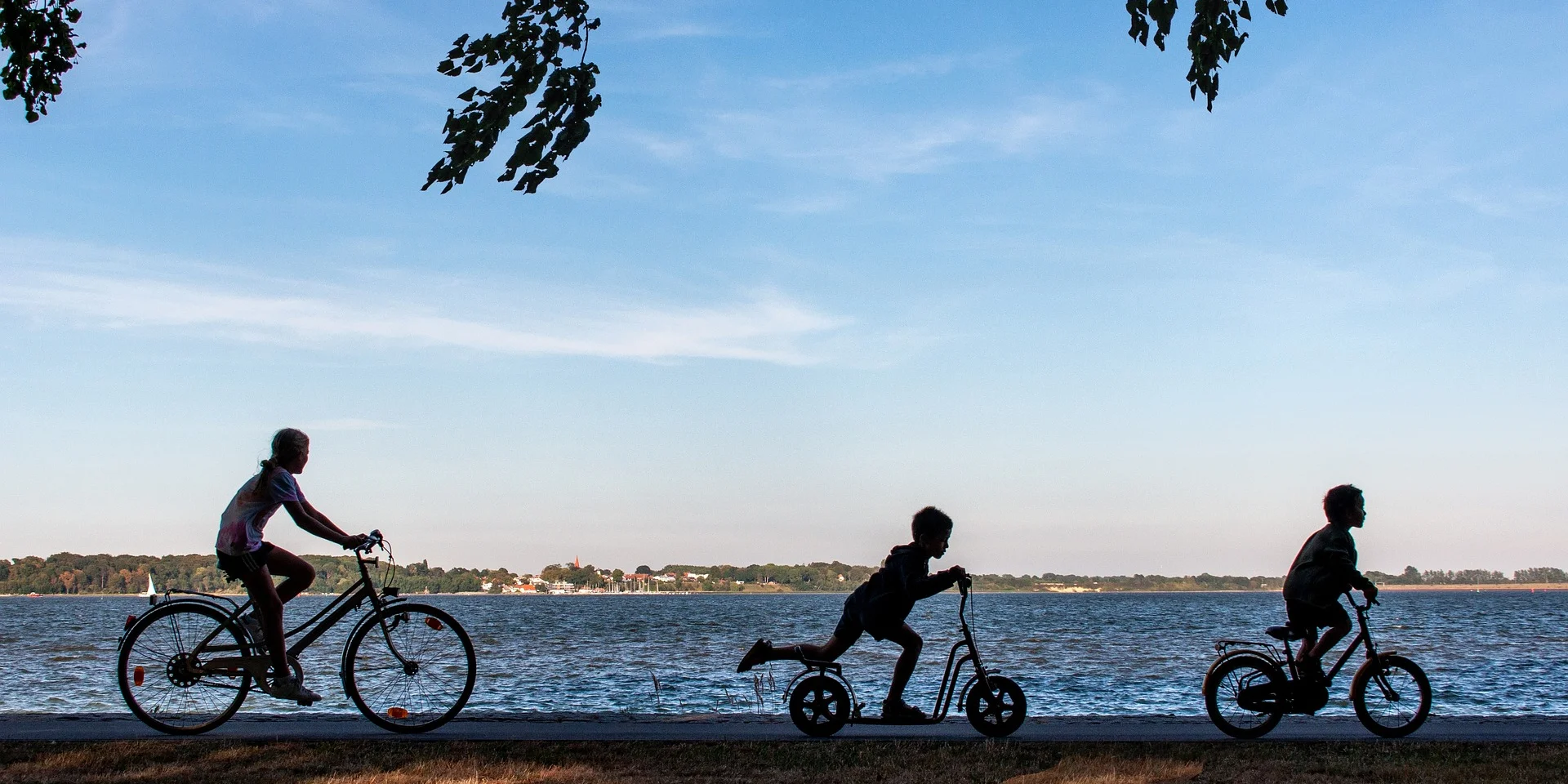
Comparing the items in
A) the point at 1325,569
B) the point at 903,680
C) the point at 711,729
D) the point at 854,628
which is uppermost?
the point at 1325,569

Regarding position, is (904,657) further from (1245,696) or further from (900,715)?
(1245,696)

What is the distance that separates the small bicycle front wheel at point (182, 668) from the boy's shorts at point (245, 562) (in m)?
0.38

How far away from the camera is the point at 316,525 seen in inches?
321

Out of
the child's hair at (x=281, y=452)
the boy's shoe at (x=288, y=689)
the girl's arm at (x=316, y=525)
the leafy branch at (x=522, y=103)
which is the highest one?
the leafy branch at (x=522, y=103)

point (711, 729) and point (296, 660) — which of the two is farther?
point (711, 729)

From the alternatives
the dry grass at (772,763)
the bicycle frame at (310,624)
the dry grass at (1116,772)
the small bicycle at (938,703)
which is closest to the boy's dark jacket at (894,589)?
the small bicycle at (938,703)

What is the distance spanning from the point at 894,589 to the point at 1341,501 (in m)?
3.13

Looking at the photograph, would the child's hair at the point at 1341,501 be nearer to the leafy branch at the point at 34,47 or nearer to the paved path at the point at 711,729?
the paved path at the point at 711,729

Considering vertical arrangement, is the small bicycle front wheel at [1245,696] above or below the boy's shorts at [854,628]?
below

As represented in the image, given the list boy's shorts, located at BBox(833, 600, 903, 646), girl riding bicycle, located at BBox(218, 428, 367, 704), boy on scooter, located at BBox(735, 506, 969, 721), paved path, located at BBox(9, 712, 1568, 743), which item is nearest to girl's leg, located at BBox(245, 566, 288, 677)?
girl riding bicycle, located at BBox(218, 428, 367, 704)

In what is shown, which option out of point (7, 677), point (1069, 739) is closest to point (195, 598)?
point (1069, 739)

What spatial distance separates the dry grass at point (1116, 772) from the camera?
270 inches

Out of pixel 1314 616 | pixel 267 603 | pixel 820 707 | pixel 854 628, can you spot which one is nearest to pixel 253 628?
pixel 267 603

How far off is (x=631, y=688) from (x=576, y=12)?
19.3m
